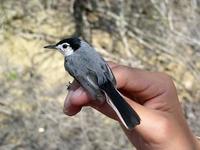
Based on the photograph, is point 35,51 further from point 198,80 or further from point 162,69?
point 198,80

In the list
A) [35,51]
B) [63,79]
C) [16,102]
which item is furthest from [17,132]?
[35,51]

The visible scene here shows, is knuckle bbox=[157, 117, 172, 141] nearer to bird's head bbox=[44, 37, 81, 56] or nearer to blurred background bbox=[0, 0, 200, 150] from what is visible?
bird's head bbox=[44, 37, 81, 56]

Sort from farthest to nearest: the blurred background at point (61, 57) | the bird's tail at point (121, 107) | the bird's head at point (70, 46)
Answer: the blurred background at point (61, 57) < the bird's head at point (70, 46) < the bird's tail at point (121, 107)

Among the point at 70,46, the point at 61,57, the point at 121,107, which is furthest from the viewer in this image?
the point at 61,57

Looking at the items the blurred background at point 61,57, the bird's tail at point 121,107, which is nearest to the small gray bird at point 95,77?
the bird's tail at point 121,107

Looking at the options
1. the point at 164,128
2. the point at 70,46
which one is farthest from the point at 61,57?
the point at 164,128

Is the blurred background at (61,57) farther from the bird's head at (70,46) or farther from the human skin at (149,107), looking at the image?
the human skin at (149,107)

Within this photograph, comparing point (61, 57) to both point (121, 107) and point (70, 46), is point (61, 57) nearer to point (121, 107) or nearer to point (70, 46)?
point (70, 46)
